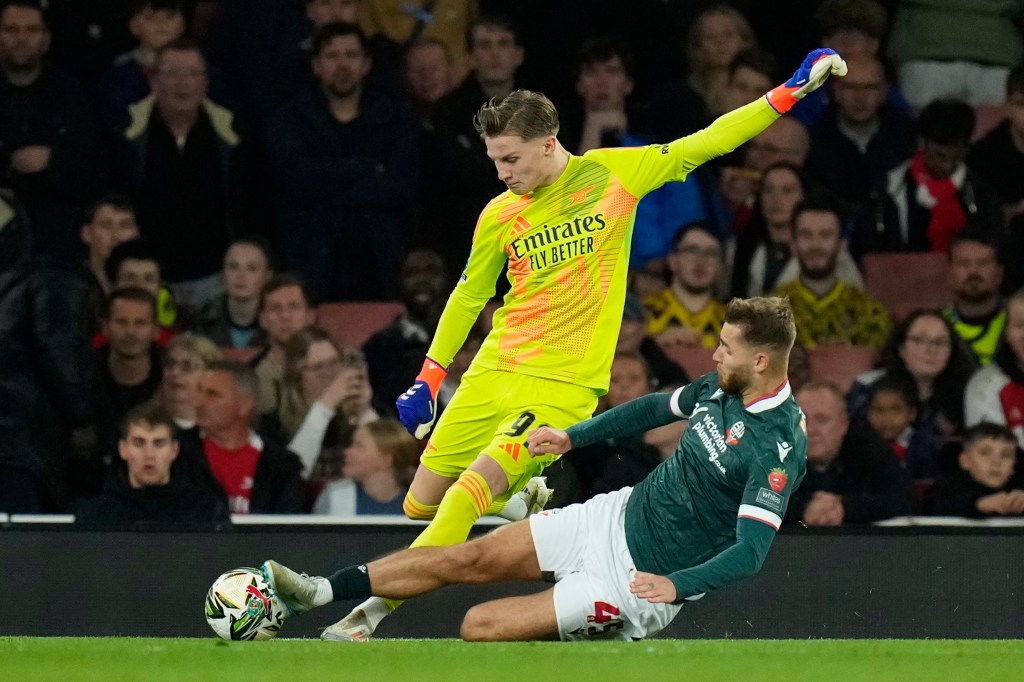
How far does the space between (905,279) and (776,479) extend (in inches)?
152

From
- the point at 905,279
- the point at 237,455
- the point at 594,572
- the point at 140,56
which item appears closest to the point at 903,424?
the point at 905,279

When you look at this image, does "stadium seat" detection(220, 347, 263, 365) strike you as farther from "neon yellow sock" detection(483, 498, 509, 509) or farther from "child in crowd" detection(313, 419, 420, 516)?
"neon yellow sock" detection(483, 498, 509, 509)

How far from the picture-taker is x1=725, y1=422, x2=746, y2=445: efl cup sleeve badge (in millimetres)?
5434

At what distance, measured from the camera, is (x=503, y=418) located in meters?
6.20

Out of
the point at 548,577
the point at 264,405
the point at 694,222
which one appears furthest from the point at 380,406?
the point at 548,577

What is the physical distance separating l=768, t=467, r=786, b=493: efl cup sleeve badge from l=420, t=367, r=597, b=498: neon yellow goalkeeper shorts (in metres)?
1.01

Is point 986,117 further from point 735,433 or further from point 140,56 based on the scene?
point 140,56

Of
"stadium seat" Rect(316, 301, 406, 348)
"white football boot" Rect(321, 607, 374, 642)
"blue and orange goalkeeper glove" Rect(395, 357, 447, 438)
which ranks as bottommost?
"white football boot" Rect(321, 607, 374, 642)

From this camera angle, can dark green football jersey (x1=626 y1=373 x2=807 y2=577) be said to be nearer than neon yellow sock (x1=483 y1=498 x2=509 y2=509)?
Yes

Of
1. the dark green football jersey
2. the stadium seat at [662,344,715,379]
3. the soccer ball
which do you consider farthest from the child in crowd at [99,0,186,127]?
the dark green football jersey

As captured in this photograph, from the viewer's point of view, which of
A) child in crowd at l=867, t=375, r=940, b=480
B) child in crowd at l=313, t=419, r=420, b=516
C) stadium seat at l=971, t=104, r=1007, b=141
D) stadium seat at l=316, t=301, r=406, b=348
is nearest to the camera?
child in crowd at l=313, t=419, r=420, b=516

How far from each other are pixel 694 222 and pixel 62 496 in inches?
137

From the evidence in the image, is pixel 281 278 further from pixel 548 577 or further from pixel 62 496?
pixel 548 577

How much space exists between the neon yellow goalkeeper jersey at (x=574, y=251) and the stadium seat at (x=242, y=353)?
8.11 feet
